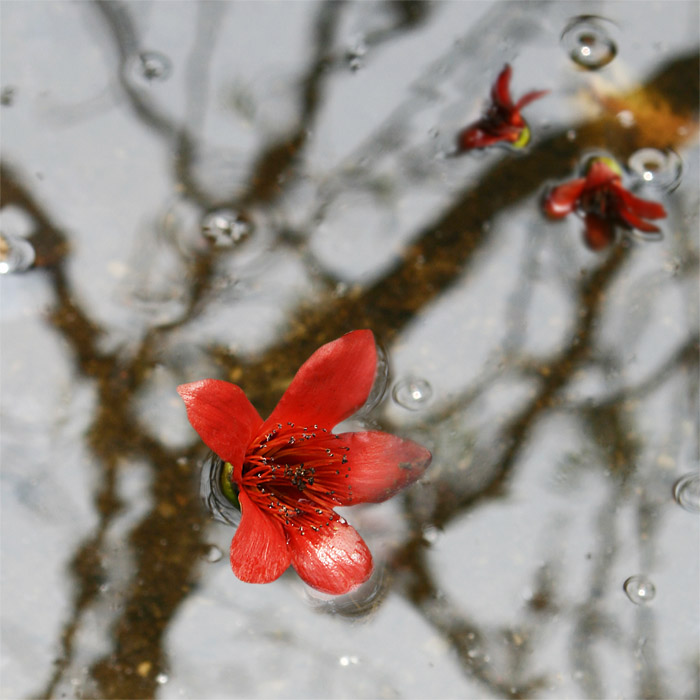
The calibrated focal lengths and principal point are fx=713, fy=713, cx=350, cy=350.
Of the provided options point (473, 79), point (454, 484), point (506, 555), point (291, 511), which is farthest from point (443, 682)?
point (473, 79)

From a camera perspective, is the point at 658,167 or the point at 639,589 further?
the point at 658,167

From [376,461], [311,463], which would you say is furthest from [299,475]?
[376,461]

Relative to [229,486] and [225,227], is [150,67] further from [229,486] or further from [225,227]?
[229,486]

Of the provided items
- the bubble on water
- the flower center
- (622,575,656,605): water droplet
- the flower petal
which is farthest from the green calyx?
(622,575,656,605): water droplet

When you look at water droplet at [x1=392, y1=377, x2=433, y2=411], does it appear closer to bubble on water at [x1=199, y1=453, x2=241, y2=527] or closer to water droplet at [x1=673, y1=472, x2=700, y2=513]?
bubble on water at [x1=199, y1=453, x2=241, y2=527]

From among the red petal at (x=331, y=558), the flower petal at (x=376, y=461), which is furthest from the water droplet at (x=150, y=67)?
the red petal at (x=331, y=558)

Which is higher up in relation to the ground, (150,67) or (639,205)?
(639,205)
